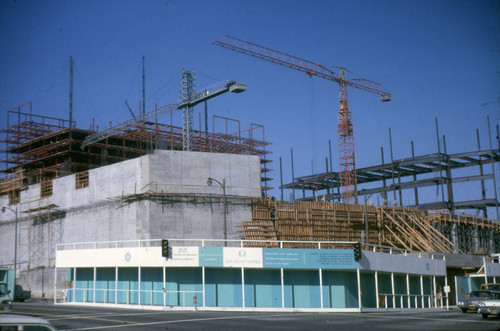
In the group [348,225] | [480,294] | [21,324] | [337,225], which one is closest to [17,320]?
[21,324]

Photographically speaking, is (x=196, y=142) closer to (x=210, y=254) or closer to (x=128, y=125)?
(x=128, y=125)

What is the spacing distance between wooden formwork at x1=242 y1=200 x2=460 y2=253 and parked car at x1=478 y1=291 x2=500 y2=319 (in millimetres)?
21051

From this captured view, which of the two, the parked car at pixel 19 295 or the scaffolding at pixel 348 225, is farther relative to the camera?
the scaffolding at pixel 348 225

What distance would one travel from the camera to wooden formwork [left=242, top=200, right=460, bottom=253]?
55625 mm

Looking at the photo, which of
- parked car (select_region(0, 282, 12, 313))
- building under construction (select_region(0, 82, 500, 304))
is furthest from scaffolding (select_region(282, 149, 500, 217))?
parked car (select_region(0, 282, 12, 313))

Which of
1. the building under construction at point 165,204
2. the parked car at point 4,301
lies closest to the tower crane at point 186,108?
the building under construction at point 165,204

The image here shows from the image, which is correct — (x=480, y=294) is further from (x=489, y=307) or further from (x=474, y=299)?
(x=489, y=307)

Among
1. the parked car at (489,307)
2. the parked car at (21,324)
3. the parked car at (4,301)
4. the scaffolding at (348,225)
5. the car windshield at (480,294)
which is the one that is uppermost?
the scaffolding at (348,225)

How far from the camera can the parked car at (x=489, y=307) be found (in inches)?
1213

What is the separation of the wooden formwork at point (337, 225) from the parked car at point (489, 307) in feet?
69.1

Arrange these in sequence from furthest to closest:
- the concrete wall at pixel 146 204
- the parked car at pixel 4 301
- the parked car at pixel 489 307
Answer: the concrete wall at pixel 146 204, the parked car at pixel 489 307, the parked car at pixel 4 301

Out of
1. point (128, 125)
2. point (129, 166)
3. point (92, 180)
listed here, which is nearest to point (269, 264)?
point (129, 166)

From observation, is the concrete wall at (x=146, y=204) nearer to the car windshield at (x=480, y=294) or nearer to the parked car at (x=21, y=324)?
the car windshield at (x=480, y=294)

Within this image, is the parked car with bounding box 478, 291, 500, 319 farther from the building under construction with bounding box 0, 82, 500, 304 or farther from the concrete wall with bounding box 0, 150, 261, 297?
the concrete wall with bounding box 0, 150, 261, 297
